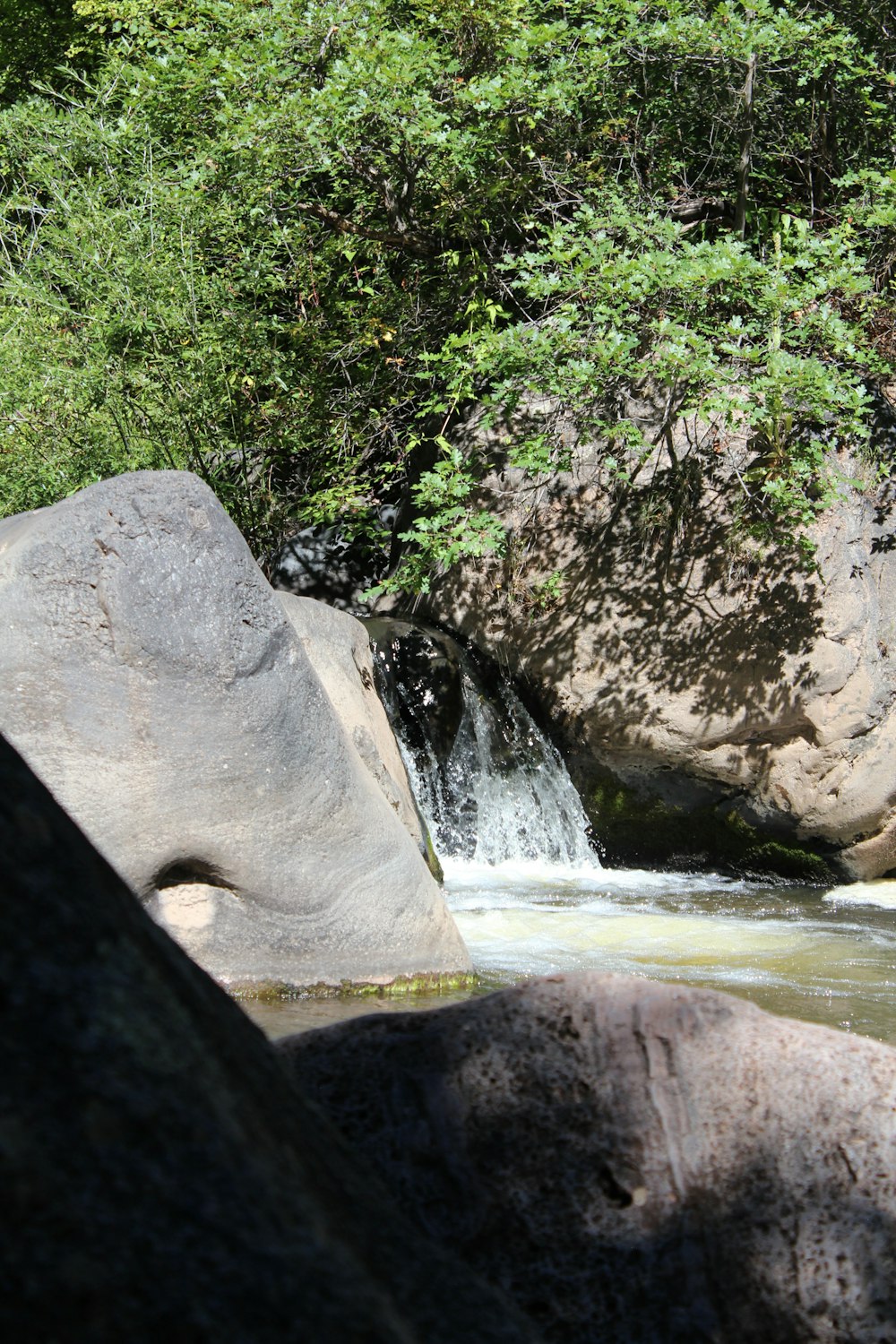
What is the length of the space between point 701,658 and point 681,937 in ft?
8.17

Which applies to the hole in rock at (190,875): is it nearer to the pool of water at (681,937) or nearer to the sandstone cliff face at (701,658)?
the pool of water at (681,937)

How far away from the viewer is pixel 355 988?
15.3 ft

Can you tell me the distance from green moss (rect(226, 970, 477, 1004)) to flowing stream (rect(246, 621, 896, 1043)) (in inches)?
3.4

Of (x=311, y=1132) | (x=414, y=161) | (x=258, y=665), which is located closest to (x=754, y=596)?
(x=414, y=161)

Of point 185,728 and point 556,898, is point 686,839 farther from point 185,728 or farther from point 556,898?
point 185,728

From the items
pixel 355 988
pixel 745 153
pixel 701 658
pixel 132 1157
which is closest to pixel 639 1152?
pixel 132 1157

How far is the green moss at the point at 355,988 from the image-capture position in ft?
15.0

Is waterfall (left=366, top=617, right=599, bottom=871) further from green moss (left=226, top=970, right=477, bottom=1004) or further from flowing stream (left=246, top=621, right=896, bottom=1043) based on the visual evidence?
green moss (left=226, top=970, right=477, bottom=1004)

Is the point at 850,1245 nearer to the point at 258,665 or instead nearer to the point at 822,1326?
the point at 822,1326

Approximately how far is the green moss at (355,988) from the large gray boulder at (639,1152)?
2709mm

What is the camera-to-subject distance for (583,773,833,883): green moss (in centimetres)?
837

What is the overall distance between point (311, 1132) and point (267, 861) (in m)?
3.50

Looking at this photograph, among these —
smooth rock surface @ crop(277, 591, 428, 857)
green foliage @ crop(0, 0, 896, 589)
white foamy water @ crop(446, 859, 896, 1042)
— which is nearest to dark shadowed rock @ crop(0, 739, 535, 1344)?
white foamy water @ crop(446, 859, 896, 1042)

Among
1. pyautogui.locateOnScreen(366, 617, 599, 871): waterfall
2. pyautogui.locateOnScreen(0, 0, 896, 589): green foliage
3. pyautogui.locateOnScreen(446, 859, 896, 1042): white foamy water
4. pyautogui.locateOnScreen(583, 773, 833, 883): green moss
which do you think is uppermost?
pyautogui.locateOnScreen(0, 0, 896, 589): green foliage
